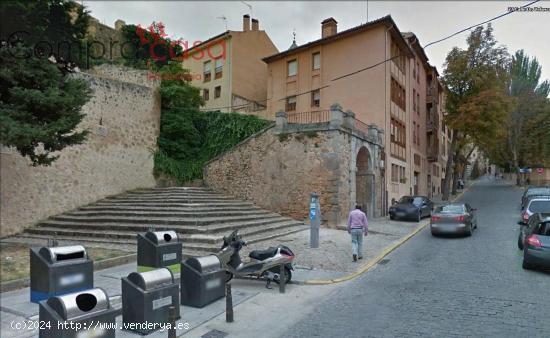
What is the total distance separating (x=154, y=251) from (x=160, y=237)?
1.01ft

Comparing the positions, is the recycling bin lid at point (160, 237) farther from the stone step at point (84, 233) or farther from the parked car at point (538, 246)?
the parked car at point (538, 246)

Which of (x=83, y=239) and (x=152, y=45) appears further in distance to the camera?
(x=152, y=45)

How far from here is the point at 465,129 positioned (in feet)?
101

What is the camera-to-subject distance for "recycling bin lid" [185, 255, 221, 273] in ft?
21.4

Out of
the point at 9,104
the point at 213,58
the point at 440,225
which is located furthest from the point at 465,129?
the point at 9,104

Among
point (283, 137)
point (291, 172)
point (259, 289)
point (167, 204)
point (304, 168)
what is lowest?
point (259, 289)

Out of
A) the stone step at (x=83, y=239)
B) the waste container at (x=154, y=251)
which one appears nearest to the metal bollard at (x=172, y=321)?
the waste container at (x=154, y=251)

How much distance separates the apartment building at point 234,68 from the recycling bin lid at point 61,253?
86.7 feet

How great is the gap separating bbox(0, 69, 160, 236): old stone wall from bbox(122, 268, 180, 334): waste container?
11.5 meters

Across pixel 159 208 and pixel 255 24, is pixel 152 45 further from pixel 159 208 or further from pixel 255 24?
pixel 159 208

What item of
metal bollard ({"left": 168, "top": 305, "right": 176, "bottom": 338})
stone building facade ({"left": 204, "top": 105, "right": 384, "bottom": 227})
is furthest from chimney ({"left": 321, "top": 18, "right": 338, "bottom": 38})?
metal bollard ({"left": 168, "top": 305, "right": 176, "bottom": 338})

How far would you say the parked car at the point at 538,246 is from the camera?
27.6ft

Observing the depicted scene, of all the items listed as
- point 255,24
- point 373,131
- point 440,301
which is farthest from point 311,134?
point 255,24

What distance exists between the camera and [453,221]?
1430 cm
